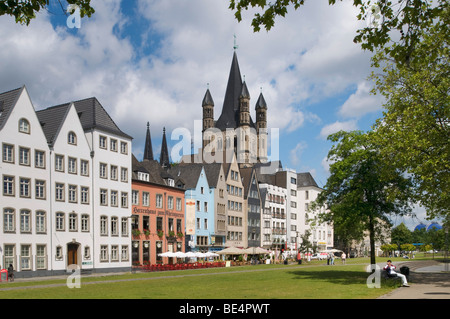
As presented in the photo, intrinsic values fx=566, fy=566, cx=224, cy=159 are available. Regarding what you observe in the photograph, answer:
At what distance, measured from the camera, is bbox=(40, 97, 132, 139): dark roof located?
60969mm

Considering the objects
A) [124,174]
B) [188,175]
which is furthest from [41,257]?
[188,175]

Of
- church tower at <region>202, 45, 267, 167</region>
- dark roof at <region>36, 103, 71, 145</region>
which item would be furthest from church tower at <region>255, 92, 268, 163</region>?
dark roof at <region>36, 103, 71, 145</region>

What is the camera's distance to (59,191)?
182 ft

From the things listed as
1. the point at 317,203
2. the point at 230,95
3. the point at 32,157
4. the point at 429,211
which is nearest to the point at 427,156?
the point at 429,211

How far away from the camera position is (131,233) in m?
66.6

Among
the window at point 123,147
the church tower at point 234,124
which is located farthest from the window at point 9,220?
the church tower at point 234,124

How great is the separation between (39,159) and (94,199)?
912 centimetres

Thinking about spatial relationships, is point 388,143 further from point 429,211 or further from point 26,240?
point 26,240

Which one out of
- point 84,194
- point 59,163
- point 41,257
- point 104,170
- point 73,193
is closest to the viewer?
point 41,257

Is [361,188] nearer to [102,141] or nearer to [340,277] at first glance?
[340,277]

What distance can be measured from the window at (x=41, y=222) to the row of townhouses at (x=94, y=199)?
3.7 inches

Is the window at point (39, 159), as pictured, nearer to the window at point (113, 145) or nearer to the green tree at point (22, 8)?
the window at point (113, 145)

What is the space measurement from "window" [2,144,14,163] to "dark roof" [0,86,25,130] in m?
2.06

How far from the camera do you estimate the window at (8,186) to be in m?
49.1
